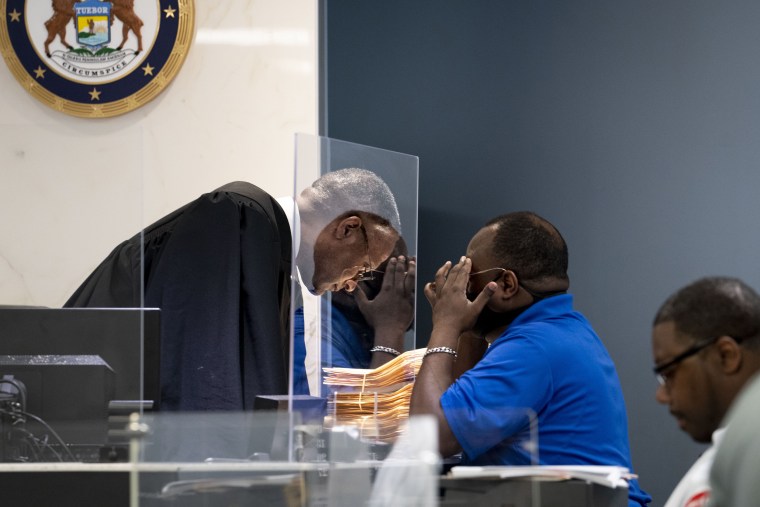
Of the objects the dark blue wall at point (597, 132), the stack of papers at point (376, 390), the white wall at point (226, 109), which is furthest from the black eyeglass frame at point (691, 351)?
the white wall at point (226, 109)

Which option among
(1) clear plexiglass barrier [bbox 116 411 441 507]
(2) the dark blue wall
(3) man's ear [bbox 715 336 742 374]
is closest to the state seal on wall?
(2) the dark blue wall

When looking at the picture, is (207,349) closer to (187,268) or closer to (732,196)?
(187,268)

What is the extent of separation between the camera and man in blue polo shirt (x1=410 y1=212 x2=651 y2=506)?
2.38 meters

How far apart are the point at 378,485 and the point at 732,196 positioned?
7.04ft

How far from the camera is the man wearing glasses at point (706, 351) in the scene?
5.41ft

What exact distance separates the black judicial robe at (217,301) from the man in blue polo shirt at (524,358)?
54 centimetres

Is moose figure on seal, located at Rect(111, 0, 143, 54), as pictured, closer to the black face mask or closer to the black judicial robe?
the black judicial robe

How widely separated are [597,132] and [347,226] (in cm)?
140

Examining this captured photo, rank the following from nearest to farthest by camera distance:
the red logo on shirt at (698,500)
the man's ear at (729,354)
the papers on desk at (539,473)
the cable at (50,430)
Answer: the man's ear at (729,354), the red logo on shirt at (698,500), the papers on desk at (539,473), the cable at (50,430)

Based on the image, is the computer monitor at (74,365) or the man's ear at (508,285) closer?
the computer monitor at (74,365)

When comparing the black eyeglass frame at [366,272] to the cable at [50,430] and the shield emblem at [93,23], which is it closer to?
the cable at [50,430]

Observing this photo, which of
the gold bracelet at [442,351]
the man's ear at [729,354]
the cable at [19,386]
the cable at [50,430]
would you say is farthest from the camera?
the gold bracelet at [442,351]

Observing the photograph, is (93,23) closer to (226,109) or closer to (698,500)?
(226,109)

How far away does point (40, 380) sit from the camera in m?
2.35
